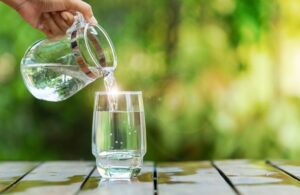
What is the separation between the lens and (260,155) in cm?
351

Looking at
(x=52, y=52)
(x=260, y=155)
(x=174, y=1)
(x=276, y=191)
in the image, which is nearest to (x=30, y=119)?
(x=174, y=1)

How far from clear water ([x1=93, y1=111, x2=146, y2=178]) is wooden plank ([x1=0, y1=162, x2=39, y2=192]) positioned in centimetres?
22

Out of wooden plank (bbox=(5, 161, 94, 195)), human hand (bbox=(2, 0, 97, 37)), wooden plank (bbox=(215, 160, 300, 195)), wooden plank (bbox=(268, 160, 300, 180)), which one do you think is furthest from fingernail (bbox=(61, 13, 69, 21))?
wooden plank (bbox=(268, 160, 300, 180))

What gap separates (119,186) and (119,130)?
115 mm

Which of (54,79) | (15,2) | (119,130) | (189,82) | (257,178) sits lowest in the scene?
(257,178)

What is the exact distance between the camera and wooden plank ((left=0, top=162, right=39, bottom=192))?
1564mm

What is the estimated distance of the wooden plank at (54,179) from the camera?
4.67 ft

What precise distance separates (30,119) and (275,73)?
1232 mm

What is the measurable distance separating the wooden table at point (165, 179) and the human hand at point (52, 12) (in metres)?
0.37

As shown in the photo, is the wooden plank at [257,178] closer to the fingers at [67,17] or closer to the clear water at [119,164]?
the clear water at [119,164]

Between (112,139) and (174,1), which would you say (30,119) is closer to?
(174,1)

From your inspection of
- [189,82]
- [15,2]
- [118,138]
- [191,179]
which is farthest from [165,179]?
[189,82]

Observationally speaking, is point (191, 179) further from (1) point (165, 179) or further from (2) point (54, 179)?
(2) point (54, 179)

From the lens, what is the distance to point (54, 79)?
5.16 feet
